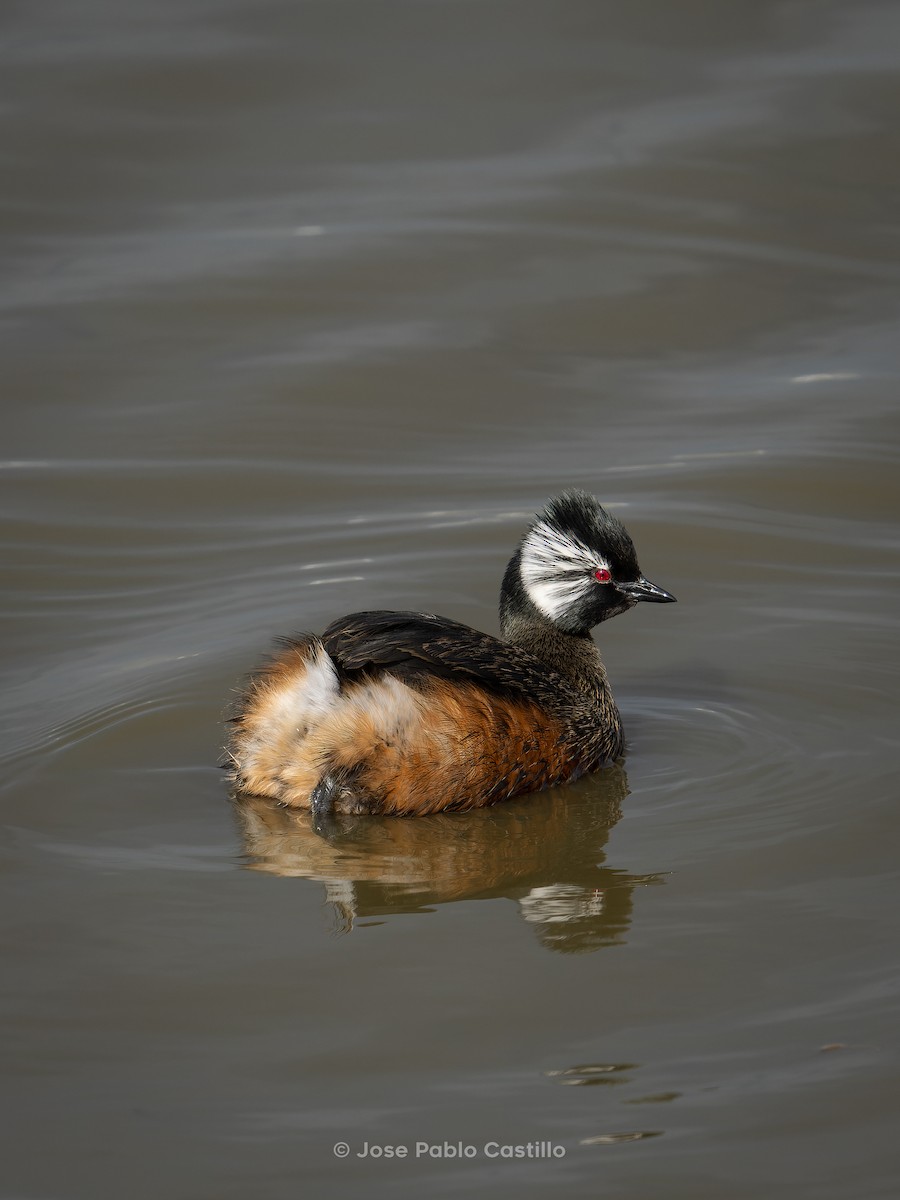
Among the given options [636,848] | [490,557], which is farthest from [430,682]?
[490,557]

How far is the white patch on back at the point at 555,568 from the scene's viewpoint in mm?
5645

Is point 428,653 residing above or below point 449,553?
below

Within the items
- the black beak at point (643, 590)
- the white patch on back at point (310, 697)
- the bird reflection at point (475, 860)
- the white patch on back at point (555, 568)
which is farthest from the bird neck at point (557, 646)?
the white patch on back at point (310, 697)

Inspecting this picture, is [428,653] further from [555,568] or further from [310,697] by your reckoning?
[555,568]

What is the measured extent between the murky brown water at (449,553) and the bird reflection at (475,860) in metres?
0.02

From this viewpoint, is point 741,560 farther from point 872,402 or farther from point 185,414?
point 185,414

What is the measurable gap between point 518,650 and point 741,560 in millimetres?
1982

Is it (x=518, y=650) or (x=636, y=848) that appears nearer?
(x=636, y=848)

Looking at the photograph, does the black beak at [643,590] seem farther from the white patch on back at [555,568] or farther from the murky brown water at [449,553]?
the murky brown water at [449,553]

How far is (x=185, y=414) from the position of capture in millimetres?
8602

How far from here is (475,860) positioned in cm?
471

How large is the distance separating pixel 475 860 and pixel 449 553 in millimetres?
2599

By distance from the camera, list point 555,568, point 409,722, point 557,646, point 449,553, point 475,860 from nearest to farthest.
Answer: point 475,860, point 409,722, point 555,568, point 557,646, point 449,553

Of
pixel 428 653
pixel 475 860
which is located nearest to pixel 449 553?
pixel 428 653
